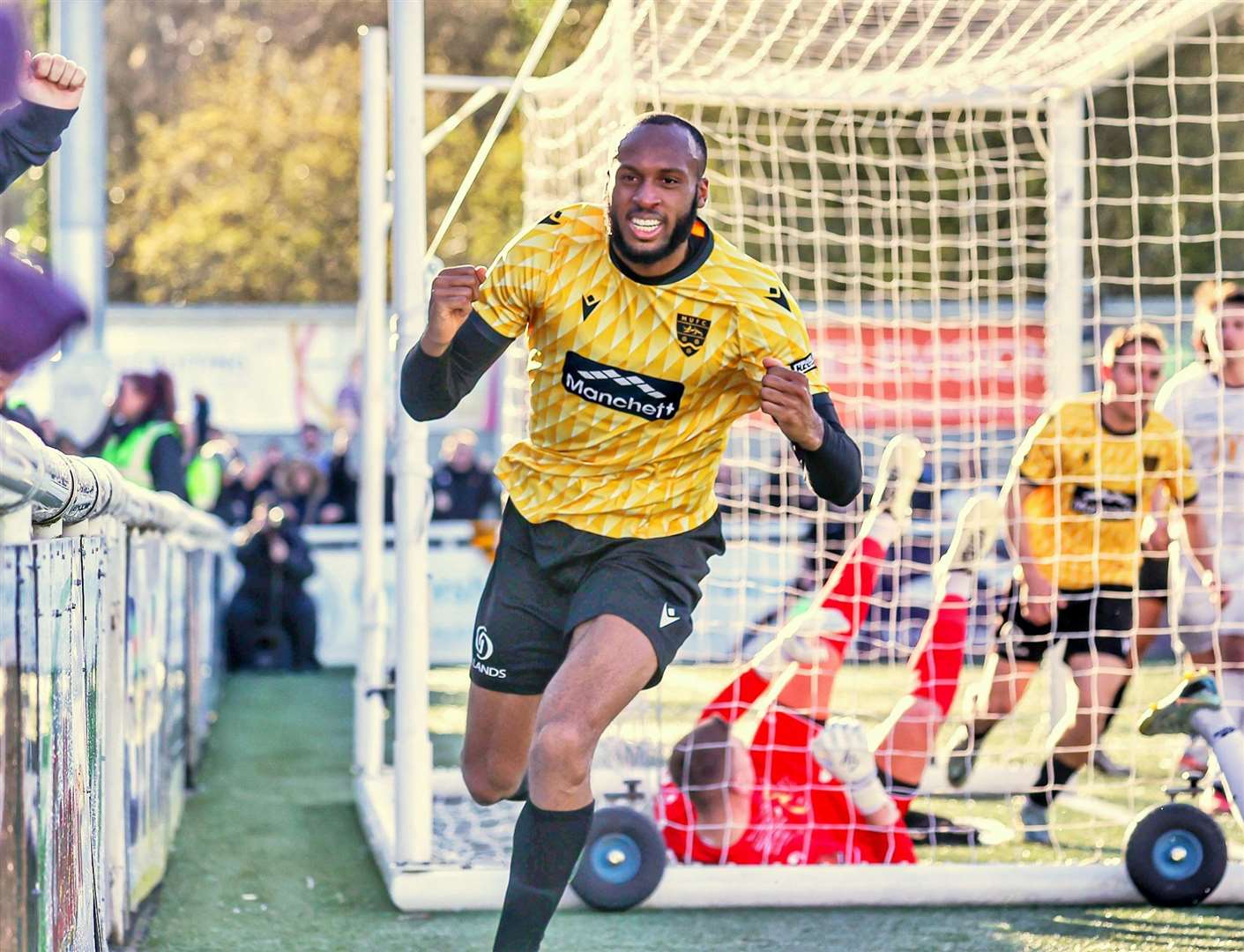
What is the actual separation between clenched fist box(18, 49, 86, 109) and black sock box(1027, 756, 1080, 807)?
14.9 feet

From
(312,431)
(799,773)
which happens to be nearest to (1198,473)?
(799,773)

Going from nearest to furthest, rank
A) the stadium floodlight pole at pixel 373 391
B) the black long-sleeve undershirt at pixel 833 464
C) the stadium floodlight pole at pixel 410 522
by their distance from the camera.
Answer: the black long-sleeve undershirt at pixel 833 464
the stadium floodlight pole at pixel 410 522
the stadium floodlight pole at pixel 373 391

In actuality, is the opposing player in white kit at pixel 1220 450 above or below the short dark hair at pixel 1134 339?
below

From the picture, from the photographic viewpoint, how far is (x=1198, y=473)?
7113mm

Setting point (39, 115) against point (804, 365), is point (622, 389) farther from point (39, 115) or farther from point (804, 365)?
point (39, 115)

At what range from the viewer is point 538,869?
4184 millimetres

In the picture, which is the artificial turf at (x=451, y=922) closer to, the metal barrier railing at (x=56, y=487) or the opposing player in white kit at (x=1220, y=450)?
the metal barrier railing at (x=56, y=487)

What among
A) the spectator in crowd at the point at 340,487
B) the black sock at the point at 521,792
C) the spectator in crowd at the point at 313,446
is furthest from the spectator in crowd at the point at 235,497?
the black sock at the point at 521,792

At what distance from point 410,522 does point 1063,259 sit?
3.89 meters

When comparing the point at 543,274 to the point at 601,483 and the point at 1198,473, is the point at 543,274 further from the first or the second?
the point at 1198,473

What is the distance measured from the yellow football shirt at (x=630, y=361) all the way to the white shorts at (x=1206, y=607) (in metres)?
3.22

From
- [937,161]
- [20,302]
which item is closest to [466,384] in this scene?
[20,302]

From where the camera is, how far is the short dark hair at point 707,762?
607cm

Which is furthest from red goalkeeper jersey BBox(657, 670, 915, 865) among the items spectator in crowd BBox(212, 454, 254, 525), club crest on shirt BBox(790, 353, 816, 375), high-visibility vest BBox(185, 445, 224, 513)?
spectator in crowd BBox(212, 454, 254, 525)
